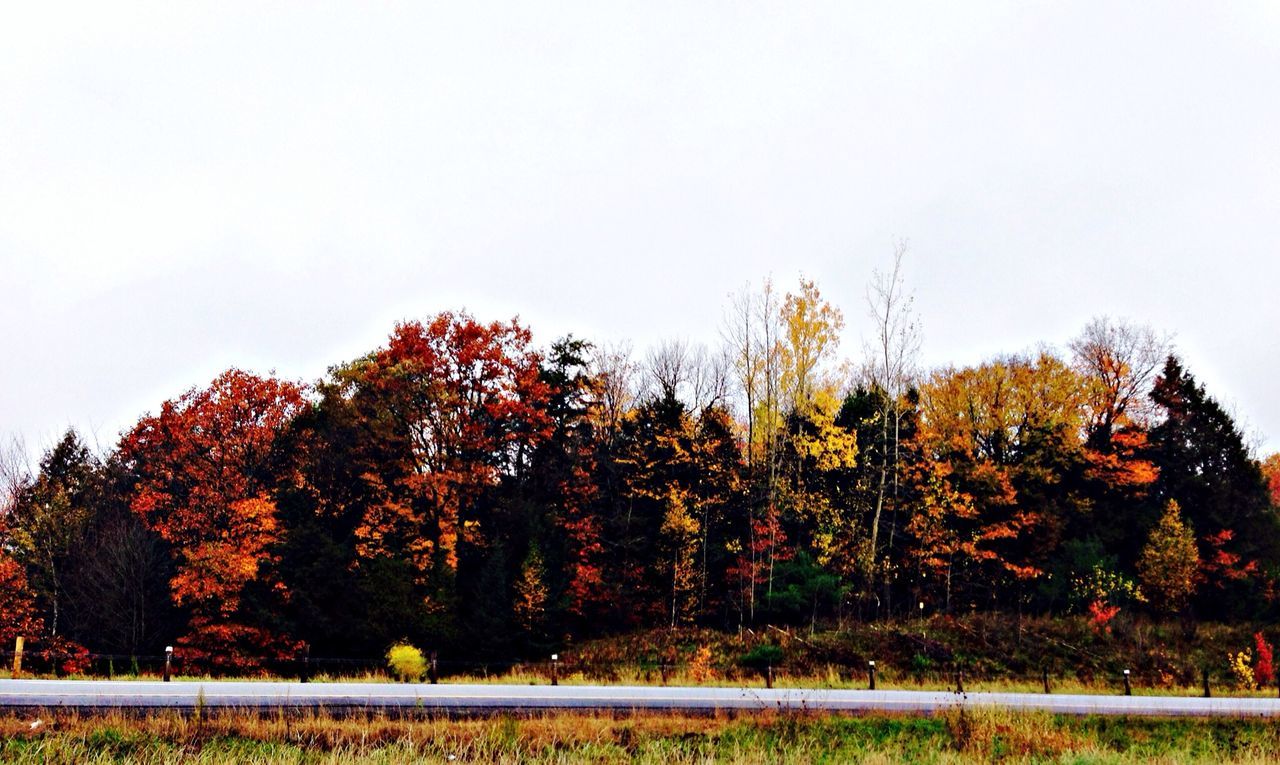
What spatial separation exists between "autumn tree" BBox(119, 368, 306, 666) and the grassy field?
1982 cm

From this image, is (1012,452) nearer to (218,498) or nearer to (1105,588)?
(1105,588)

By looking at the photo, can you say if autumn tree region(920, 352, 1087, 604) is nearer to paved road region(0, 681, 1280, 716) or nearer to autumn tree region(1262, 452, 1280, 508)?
paved road region(0, 681, 1280, 716)

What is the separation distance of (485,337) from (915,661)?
23020 mm

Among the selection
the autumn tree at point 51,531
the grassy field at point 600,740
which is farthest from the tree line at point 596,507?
the grassy field at point 600,740

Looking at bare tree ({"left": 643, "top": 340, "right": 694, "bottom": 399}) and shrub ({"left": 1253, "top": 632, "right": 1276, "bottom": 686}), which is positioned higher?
bare tree ({"left": 643, "top": 340, "right": 694, "bottom": 399})

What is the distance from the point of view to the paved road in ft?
59.3

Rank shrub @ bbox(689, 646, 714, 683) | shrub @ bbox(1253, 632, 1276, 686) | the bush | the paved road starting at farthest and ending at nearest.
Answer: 1. shrub @ bbox(1253, 632, 1276, 686)
2. the bush
3. shrub @ bbox(689, 646, 714, 683)
4. the paved road

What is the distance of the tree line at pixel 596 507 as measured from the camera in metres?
36.4

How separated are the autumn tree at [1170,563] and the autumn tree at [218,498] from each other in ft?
124

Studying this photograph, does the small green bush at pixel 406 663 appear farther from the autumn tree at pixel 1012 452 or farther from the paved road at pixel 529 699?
the autumn tree at pixel 1012 452

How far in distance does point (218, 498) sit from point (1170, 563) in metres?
41.7

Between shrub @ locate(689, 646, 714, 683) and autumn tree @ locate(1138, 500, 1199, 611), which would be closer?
shrub @ locate(689, 646, 714, 683)

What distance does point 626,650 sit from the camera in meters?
37.6

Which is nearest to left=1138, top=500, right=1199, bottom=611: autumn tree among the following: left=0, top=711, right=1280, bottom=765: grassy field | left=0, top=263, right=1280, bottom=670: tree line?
left=0, top=263, right=1280, bottom=670: tree line
